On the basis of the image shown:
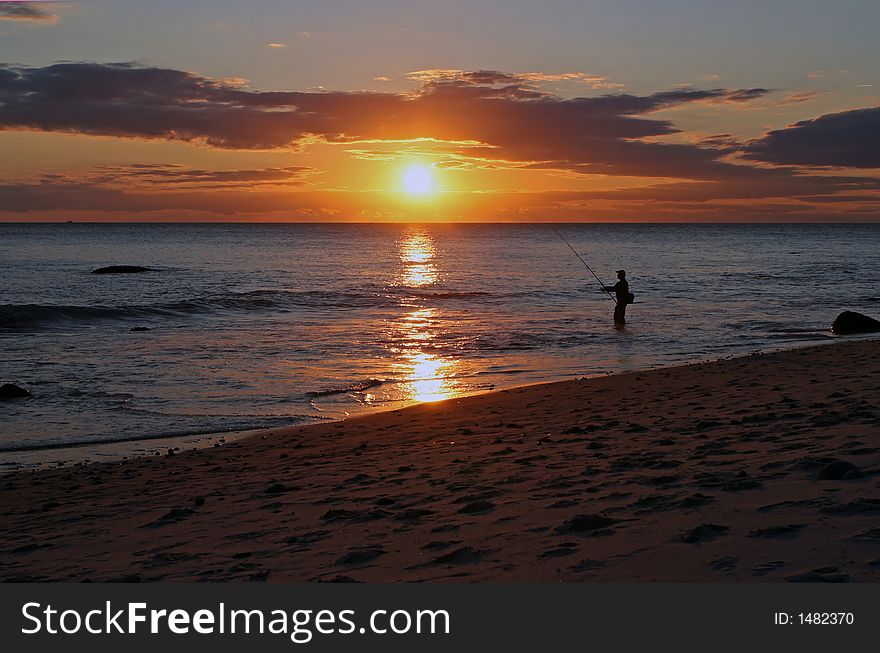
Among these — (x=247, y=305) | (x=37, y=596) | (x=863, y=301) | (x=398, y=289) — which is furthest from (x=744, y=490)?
(x=398, y=289)

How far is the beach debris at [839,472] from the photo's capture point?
18.7 feet

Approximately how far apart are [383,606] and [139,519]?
346 cm

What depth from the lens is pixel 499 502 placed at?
6121 mm

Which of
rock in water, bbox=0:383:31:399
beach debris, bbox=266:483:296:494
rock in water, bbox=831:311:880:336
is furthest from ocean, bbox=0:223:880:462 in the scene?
beach debris, bbox=266:483:296:494

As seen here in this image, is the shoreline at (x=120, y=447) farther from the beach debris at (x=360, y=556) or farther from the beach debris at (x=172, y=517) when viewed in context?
the beach debris at (x=360, y=556)

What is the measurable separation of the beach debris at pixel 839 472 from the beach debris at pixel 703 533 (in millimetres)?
1362

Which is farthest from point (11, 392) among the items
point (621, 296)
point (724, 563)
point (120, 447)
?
point (621, 296)

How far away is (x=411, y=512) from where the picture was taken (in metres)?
6.04

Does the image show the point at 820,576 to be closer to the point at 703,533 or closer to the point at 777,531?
the point at 777,531

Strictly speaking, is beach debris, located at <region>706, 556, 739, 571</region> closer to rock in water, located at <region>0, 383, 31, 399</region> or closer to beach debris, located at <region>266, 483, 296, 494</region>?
beach debris, located at <region>266, 483, 296, 494</region>

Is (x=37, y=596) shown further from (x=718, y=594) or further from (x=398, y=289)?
(x=398, y=289)

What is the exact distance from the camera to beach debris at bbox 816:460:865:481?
5688mm

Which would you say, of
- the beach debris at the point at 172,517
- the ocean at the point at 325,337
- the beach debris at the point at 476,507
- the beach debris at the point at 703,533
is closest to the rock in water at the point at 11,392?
the ocean at the point at 325,337

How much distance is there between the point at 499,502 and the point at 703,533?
5.78 ft
